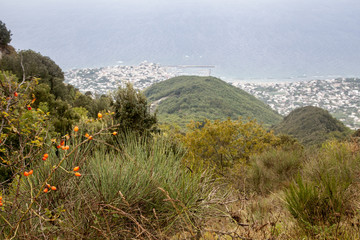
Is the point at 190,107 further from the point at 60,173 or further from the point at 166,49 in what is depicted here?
the point at 166,49

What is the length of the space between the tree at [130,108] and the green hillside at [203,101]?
41.9 metres

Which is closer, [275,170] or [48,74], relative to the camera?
[275,170]

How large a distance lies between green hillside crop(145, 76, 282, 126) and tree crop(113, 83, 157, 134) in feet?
137

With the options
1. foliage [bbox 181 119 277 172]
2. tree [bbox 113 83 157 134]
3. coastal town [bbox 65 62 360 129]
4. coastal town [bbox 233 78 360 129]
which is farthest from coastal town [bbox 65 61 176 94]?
tree [bbox 113 83 157 134]

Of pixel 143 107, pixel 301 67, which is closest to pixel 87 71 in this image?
Result: pixel 143 107

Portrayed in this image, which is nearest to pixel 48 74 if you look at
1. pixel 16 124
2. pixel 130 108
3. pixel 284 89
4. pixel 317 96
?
pixel 130 108

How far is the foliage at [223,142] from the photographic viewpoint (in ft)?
43.6

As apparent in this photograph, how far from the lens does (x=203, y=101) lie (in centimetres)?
6519

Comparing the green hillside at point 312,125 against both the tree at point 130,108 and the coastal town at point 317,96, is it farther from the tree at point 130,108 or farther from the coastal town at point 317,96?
the coastal town at point 317,96

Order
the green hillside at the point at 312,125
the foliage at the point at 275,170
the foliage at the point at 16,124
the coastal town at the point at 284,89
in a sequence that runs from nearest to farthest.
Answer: the foliage at the point at 16,124
the foliage at the point at 275,170
the green hillside at the point at 312,125
the coastal town at the point at 284,89

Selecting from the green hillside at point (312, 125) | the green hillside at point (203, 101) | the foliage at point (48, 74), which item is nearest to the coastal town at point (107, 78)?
the green hillside at point (203, 101)

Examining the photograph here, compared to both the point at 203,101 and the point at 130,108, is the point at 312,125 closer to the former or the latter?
the point at 203,101

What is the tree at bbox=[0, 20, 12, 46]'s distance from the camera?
1033 inches

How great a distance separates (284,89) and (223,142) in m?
112
